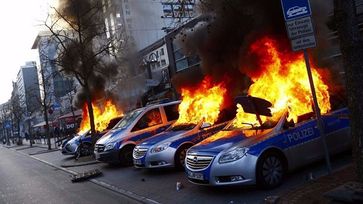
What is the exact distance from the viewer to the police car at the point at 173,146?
35.5 ft

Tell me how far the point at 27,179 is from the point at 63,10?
8666 millimetres

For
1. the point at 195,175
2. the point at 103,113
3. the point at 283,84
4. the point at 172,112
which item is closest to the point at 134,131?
the point at 172,112

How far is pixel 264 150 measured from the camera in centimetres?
779

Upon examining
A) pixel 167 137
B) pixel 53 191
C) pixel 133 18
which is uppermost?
pixel 133 18

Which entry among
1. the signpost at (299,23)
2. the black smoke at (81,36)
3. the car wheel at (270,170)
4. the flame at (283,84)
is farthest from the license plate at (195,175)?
the black smoke at (81,36)

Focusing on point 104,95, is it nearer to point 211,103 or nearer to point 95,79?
point 95,79

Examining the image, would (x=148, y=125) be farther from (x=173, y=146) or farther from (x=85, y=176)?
(x=173, y=146)

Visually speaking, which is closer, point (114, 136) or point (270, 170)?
point (270, 170)

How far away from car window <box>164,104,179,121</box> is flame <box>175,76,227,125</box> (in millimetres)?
1021

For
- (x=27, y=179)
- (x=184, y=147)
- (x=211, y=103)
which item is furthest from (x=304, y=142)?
(x=27, y=179)

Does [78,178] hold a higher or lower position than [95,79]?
lower

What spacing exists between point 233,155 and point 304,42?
2.22 metres

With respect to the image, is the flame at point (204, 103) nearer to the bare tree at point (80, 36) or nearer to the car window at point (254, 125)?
the car window at point (254, 125)

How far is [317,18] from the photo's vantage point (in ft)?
35.0
